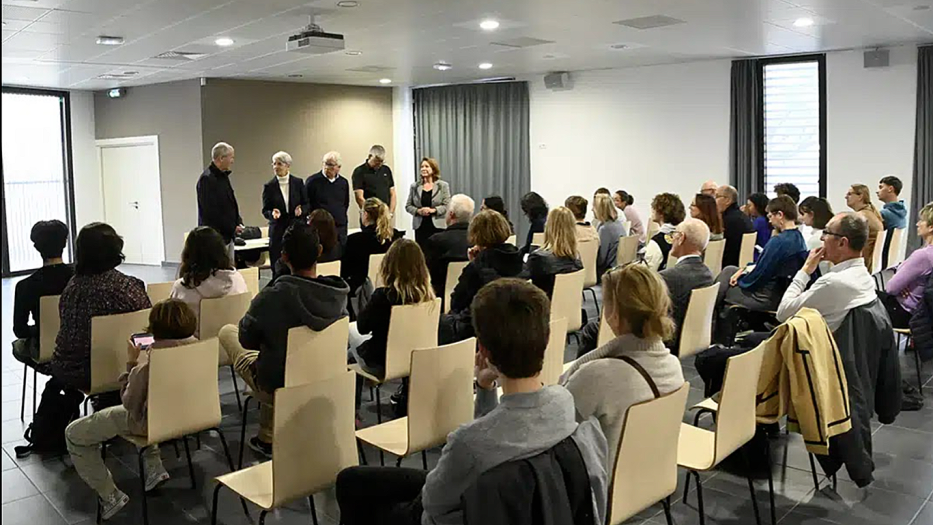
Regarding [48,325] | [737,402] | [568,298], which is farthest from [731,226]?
[48,325]

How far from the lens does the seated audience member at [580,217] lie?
6.87m

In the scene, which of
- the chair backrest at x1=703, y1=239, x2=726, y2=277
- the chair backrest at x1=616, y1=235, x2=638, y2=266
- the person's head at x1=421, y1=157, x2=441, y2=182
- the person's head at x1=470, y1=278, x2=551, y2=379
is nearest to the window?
the chair backrest at x1=616, y1=235, x2=638, y2=266

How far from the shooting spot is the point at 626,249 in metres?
7.71

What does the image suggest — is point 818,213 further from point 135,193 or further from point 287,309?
point 135,193

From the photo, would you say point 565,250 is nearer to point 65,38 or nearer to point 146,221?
point 65,38

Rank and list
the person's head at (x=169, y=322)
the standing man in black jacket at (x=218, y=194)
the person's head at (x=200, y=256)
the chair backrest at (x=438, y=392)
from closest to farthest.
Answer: the chair backrest at (x=438, y=392), the person's head at (x=169, y=322), the person's head at (x=200, y=256), the standing man in black jacket at (x=218, y=194)

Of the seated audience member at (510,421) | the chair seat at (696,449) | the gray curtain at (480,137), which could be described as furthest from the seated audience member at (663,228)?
the gray curtain at (480,137)

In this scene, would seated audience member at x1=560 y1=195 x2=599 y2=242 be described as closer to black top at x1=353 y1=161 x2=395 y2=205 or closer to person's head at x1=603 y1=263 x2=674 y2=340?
black top at x1=353 y1=161 x2=395 y2=205

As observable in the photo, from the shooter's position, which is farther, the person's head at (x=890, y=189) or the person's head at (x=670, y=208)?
the person's head at (x=890, y=189)

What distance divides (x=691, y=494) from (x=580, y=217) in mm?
3604

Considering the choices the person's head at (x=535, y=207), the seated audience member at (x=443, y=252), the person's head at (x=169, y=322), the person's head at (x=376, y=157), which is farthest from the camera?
the person's head at (x=376, y=157)

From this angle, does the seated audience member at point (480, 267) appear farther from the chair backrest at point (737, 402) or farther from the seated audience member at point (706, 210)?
the seated audience member at point (706, 210)

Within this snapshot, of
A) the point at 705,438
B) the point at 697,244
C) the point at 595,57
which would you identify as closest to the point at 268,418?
the point at 705,438

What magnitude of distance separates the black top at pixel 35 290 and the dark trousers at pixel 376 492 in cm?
283
